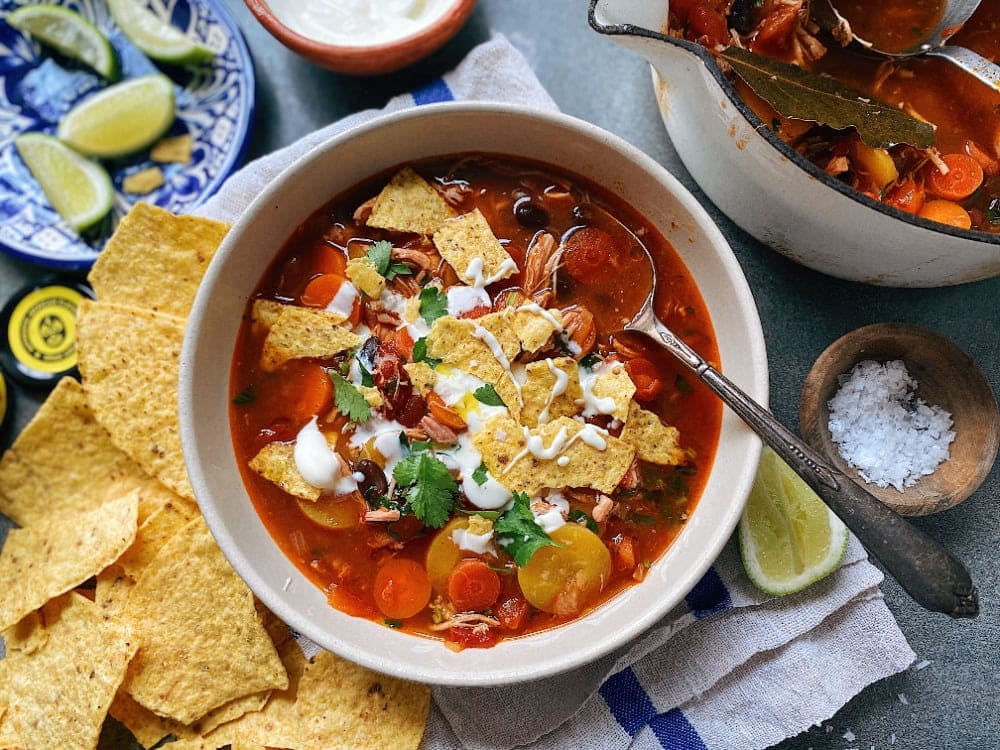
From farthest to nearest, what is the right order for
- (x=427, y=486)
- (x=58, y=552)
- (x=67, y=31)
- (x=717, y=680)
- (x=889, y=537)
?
(x=67, y=31) → (x=58, y=552) → (x=717, y=680) → (x=427, y=486) → (x=889, y=537)

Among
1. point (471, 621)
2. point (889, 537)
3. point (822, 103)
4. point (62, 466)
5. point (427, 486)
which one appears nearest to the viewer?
point (889, 537)

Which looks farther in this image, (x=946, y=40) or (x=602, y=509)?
(x=946, y=40)

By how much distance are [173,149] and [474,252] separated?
165 centimetres

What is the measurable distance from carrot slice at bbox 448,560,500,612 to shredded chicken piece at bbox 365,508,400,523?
0.26m

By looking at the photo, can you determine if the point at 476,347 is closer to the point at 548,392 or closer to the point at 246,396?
the point at 548,392

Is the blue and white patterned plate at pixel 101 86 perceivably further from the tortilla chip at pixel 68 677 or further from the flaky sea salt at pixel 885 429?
the flaky sea salt at pixel 885 429

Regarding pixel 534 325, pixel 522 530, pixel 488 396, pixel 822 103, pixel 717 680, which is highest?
pixel 822 103

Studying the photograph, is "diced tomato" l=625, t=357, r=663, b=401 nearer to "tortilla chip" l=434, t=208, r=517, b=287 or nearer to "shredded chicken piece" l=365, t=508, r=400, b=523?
"tortilla chip" l=434, t=208, r=517, b=287

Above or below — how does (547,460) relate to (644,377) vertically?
below

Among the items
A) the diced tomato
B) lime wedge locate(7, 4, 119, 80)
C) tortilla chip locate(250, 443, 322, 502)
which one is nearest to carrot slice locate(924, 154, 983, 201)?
the diced tomato

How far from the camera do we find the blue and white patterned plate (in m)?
3.72

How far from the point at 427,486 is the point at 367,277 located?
2.29 feet

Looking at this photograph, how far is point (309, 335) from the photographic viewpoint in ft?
9.87

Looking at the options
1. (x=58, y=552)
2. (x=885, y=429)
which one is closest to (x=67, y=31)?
(x=58, y=552)
